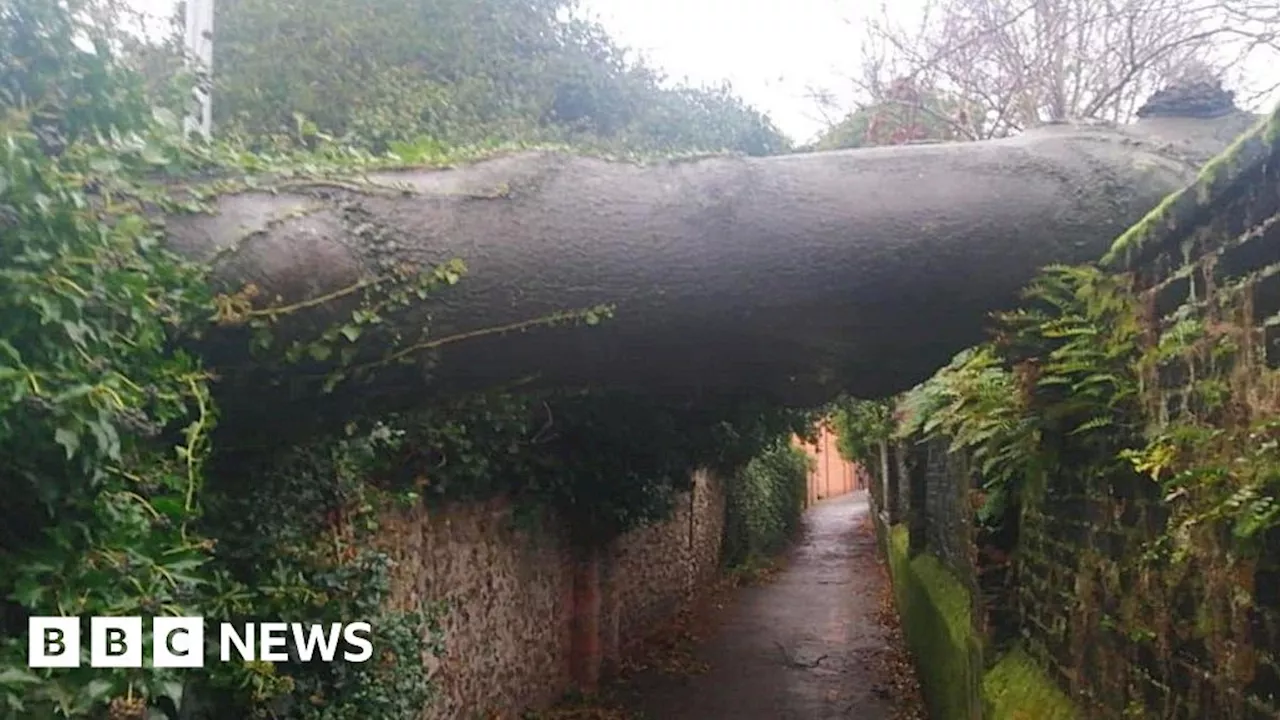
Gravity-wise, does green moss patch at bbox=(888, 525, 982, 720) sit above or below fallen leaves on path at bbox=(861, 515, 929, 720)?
above

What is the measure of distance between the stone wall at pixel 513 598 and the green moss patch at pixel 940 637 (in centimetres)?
303

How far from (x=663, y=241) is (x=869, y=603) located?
14.4 meters

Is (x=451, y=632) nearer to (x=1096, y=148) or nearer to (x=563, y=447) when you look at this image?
(x=563, y=447)

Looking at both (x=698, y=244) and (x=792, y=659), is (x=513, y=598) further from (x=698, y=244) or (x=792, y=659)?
(x=698, y=244)

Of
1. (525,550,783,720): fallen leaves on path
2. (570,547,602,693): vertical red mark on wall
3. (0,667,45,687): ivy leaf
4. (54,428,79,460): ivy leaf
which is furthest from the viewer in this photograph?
(570,547,602,693): vertical red mark on wall

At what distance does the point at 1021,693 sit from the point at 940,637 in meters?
3.50

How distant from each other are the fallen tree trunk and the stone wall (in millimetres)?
2374

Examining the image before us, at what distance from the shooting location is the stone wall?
23.6 ft

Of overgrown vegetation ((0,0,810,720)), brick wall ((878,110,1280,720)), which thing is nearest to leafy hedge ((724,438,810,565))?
brick wall ((878,110,1280,720))

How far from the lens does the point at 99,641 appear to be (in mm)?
2932

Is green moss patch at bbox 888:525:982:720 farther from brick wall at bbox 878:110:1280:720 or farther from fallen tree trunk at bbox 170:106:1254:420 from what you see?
fallen tree trunk at bbox 170:106:1254:420

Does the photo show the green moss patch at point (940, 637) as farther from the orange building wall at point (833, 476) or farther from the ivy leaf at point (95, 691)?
the orange building wall at point (833, 476)

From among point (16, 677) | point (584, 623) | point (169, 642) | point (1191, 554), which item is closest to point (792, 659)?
point (584, 623)

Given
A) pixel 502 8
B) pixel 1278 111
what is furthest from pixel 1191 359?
pixel 502 8
